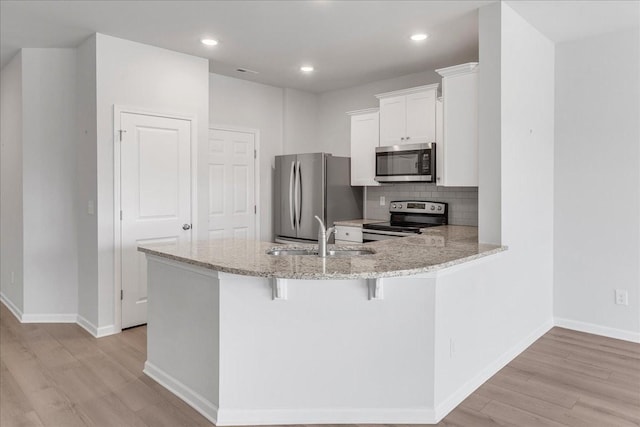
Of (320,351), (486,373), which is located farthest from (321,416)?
(486,373)

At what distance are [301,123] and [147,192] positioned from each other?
2.61m

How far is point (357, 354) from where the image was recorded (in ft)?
7.81

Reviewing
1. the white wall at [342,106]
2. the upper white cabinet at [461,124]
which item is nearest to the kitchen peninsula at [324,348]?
the upper white cabinet at [461,124]

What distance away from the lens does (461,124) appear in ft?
11.7

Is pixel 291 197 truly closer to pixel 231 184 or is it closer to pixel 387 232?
pixel 231 184

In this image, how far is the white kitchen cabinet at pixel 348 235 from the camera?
15.7 ft

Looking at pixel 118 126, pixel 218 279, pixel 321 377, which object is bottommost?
pixel 321 377

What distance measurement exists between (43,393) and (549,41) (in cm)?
489

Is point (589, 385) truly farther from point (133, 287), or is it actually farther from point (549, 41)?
point (133, 287)

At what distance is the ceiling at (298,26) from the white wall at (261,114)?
58 centimetres

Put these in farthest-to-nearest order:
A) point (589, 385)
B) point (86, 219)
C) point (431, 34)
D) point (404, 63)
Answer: point (404, 63) < point (86, 219) < point (431, 34) < point (589, 385)

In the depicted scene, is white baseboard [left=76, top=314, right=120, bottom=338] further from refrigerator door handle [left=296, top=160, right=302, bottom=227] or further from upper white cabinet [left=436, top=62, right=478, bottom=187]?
upper white cabinet [left=436, top=62, right=478, bottom=187]

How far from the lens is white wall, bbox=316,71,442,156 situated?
17.6ft

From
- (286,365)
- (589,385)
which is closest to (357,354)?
(286,365)
